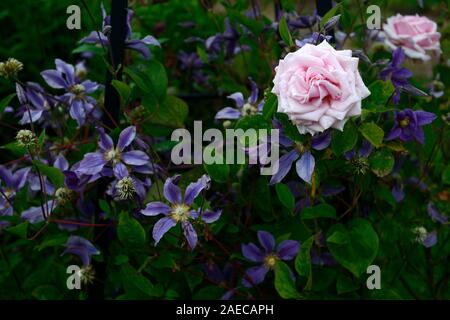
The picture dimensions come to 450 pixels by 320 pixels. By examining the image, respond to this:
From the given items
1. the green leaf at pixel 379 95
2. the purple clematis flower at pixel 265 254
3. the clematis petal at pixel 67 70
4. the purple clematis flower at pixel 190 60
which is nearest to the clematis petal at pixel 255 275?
the purple clematis flower at pixel 265 254

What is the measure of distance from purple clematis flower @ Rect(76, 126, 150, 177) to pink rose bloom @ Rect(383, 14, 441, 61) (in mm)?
518

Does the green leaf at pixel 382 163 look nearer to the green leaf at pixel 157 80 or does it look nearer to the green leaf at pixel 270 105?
the green leaf at pixel 270 105

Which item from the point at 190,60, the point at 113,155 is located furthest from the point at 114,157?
the point at 190,60

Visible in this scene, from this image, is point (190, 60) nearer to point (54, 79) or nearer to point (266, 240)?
point (54, 79)

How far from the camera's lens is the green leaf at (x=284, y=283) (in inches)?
36.8

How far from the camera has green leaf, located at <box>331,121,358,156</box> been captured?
84cm

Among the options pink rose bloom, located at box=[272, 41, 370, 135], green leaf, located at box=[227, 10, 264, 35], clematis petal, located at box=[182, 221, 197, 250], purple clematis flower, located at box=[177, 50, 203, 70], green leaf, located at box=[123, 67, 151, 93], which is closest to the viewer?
pink rose bloom, located at box=[272, 41, 370, 135]

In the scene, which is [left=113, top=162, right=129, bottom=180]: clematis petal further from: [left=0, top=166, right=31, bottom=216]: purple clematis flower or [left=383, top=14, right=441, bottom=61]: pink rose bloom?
[left=383, top=14, right=441, bottom=61]: pink rose bloom

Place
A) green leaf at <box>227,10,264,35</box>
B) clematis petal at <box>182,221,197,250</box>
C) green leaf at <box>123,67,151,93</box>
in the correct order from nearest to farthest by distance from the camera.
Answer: clematis petal at <box>182,221,197,250</box>
green leaf at <box>123,67,151,93</box>
green leaf at <box>227,10,264,35</box>

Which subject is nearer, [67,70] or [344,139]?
[344,139]

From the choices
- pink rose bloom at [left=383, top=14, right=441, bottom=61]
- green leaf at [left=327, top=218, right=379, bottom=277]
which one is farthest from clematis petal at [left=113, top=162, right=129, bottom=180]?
pink rose bloom at [left=383, top=14, right=441, bottom=61]

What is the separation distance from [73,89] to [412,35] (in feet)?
2.00

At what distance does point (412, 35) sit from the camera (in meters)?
1.17
